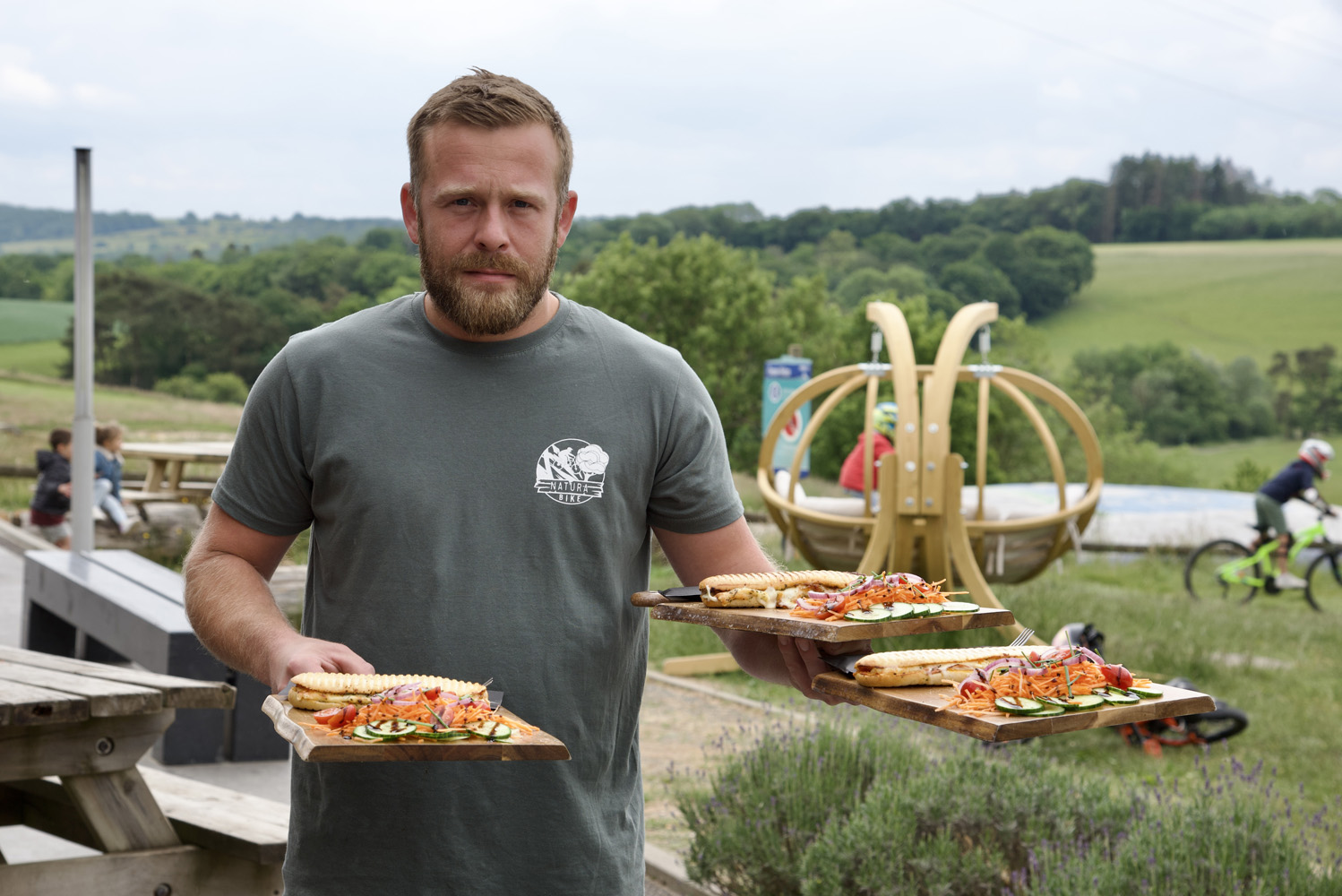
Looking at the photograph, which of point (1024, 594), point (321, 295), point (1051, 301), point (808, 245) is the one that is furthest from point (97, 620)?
point (1051, 301)

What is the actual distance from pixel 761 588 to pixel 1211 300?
85326mm

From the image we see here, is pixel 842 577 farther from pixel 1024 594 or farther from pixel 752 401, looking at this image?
pixel 752 401

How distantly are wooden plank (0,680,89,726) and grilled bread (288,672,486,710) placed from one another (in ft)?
5.14

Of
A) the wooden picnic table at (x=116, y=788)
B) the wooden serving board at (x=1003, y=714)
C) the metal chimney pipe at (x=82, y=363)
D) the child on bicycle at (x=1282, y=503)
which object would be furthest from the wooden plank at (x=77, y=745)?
the child on bicycle at (x=1282, y=503)

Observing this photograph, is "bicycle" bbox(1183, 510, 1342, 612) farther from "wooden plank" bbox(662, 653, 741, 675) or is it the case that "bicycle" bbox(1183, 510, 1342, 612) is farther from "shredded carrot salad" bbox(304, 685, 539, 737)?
"shredded carrot salad" bbox(304, 685, 539, 737)

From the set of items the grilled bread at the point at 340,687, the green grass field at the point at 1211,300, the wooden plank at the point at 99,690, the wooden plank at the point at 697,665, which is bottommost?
the wooden plank at the point at 697,665

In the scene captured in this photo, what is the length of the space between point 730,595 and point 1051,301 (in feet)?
261

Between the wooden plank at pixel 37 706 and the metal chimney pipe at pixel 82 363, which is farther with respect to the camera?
the metal chimney pipe at pixel 82 363

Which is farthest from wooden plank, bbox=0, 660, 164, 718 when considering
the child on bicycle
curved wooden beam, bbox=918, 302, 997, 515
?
the child on bicycle

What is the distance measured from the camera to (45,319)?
37.8 metres

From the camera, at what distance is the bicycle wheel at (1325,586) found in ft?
47.5

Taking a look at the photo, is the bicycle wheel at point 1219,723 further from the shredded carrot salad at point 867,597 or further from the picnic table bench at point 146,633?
the shredded carrot salad at point 867,597

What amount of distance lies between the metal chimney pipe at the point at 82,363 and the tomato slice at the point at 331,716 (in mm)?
6366

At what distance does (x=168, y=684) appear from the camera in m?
3.36
